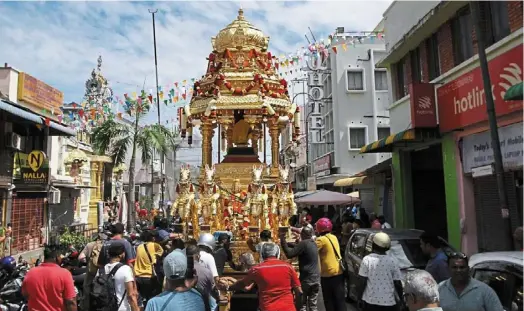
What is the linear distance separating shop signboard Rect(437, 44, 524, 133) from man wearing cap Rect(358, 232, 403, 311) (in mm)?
5042

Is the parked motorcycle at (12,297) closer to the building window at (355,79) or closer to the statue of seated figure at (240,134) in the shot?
the statue of seated figure at (240,134)

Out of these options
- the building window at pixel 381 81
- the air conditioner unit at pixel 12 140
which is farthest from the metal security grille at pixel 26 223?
the building window at pixel 381 81

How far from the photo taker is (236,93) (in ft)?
34.2

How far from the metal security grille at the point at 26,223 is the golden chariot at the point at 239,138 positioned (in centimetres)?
934

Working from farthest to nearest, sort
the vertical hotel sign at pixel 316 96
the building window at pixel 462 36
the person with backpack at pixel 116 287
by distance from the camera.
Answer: the vertical hotel sign at pixel 316 96 → the building window at pixel 462 36 → the person with backpack at pixel 116 287

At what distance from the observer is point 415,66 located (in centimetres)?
1398

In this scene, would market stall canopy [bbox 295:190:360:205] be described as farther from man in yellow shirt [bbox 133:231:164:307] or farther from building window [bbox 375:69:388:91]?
building window [bbox 375:69:388:91]

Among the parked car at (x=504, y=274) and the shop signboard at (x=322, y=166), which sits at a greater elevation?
the shop signboard at (x=322, y=166)

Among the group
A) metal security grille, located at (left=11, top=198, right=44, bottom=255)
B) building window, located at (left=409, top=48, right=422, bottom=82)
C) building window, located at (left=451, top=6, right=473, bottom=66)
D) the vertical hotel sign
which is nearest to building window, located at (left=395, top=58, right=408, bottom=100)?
building window, located at (left=409, top=48, right=422, bottom=82)

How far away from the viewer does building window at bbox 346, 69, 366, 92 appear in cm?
2806

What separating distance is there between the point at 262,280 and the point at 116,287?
1788mm

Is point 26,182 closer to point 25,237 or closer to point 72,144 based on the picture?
point 25,237

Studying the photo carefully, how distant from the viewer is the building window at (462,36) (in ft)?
35.2

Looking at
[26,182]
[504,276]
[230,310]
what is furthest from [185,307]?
[26,182]
